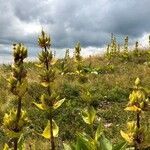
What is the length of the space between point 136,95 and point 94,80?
984 centimetres

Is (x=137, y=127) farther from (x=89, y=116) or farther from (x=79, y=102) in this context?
(x=79, y=102)

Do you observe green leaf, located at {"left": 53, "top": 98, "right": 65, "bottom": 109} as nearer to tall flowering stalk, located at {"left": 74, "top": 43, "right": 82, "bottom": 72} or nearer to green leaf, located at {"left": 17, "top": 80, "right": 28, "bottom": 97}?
green leaf, located at {"left": 17, "top": 80, "right": 28, "bottom": 97}

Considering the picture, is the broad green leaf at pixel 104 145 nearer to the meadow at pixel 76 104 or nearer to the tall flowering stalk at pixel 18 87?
the meadow at pixel 76 104

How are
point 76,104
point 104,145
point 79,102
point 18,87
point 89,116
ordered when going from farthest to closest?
point 79,102
point 76,104
point 89,116
point 104,145
point 18,87

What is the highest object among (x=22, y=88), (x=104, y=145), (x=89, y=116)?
(x=22, y=88)

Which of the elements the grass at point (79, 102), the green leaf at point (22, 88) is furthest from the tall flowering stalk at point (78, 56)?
the green leaf at point (22, 88)

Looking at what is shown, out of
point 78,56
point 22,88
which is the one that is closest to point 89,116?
point 22,88

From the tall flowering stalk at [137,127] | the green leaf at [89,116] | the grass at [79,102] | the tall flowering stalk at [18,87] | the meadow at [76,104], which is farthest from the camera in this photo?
the grass at [79,102]

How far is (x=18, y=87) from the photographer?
11.5 ft

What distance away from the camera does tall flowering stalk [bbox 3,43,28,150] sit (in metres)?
3.43

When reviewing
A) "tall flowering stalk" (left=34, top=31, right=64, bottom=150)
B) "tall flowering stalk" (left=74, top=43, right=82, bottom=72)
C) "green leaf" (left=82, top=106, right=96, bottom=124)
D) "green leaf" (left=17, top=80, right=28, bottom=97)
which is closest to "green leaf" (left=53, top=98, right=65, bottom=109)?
"tall flowering stalk" (left=34, top=31, right=64, bottom=150)

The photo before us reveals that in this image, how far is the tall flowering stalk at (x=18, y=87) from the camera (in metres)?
3.43

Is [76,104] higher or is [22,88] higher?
[22,88]

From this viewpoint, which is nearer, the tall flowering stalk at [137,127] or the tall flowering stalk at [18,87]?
the tall flowering stalk at [18,87]
